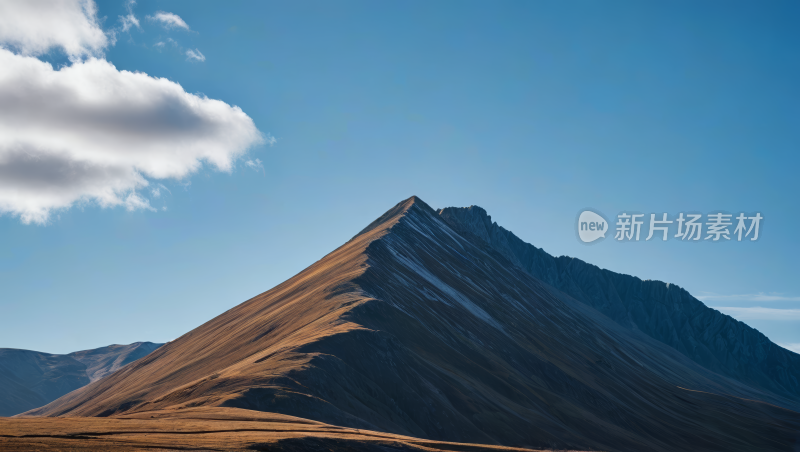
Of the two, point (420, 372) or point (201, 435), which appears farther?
point (420, 372)

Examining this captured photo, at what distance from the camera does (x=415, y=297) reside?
13562 centimetres

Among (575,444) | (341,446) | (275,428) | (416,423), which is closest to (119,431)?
(275,428)

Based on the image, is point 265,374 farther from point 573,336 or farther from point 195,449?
point 573,336

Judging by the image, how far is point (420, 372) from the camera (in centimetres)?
9644

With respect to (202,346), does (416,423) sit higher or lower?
lower

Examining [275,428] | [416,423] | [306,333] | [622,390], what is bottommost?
[622,390]

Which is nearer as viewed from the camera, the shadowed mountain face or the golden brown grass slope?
the golden brown grass slope

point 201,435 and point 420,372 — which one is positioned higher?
point 201,435

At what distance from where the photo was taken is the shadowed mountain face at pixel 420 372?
81.2m

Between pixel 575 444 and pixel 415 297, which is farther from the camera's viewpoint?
pixel 415 297

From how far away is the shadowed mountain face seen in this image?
8125cm

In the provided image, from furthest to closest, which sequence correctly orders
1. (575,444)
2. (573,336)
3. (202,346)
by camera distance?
(573,336) → (202,346) → (575,444)

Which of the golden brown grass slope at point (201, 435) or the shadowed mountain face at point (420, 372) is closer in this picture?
the golden brown grass slope at point (201, 435)

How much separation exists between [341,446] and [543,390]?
8091 cm
